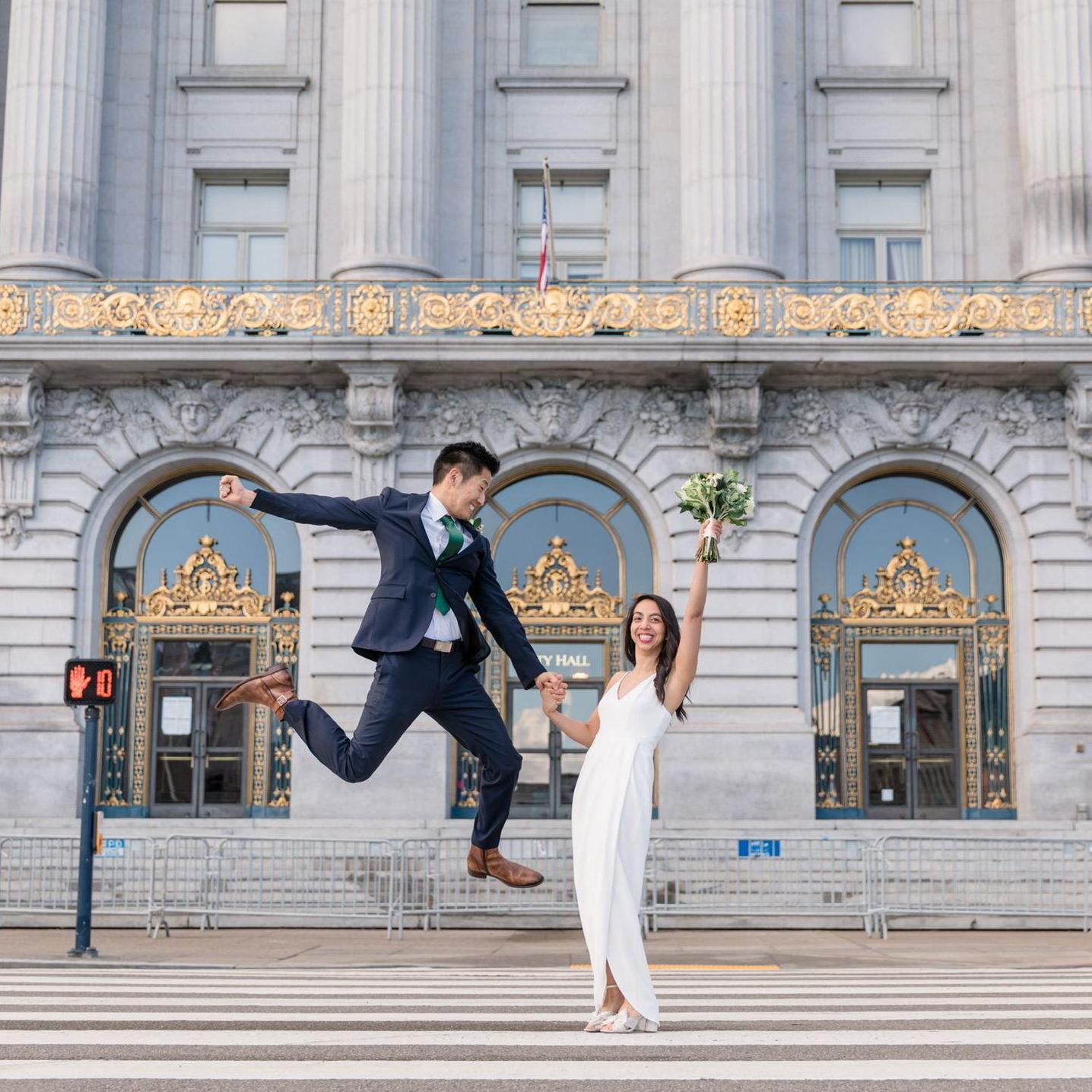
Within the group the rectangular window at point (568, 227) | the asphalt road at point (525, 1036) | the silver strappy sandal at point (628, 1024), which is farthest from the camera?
the rectangular window at point (568, 227)

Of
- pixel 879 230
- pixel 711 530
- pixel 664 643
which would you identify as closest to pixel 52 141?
pixel 879 230

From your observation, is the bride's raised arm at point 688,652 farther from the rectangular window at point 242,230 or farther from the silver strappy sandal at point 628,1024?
the rectangular window at point 242,230

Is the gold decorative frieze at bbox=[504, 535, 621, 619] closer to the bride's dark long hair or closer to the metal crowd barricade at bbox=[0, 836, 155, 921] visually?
the metal crowd barricade at bbox=[0, 836, 155, 921]

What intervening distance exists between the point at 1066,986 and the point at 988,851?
34.1 feet

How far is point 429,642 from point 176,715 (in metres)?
21.2

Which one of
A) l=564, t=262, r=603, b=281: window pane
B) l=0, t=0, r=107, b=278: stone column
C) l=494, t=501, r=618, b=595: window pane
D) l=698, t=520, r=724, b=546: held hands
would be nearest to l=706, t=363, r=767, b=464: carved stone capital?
l=494, t=501, r=618, b=595: window pane

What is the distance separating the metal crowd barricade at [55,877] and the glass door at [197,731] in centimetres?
732

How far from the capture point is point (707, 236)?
28875mm

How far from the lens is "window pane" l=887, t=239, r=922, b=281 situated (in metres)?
30.9

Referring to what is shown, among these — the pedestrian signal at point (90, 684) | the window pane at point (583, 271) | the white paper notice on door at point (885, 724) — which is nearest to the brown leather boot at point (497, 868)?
the pedestrian signal at point (90, 684)

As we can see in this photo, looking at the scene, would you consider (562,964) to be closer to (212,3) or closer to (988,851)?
(988,851)

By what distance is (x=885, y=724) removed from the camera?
2858 cm

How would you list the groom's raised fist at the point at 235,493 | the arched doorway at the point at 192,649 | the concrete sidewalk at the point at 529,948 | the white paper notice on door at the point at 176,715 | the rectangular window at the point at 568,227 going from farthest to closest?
the rectangular window at the point at 568,227, the white paper notice on door at the point at 176,715, the arched doorway at the point at 192,649, the concrete sidewalk at the point at 529,948, the groom's raised fist at the point at 235,493

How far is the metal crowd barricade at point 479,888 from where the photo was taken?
19891mm
